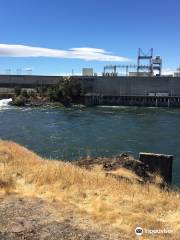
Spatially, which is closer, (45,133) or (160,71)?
(45,133)

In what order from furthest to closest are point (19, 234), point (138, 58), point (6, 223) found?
point (138, 58) → point (6, 223) → point (19, 234)

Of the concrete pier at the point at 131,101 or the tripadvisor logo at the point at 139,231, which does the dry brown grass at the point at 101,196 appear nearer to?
the tripadvisor logo at the point at 139,231

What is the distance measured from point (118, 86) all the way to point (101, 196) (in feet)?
439

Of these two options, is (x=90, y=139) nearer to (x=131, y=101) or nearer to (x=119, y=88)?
(x=131, y=101)

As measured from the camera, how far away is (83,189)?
1241 centimetres

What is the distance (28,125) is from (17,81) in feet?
283

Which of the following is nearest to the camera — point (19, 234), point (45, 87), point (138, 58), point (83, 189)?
point (19, 234)

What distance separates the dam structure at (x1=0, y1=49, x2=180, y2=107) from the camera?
132750mm

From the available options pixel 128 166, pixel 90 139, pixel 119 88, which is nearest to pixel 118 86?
pixel 119 88

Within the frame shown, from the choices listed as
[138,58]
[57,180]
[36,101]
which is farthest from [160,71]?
[57,180]

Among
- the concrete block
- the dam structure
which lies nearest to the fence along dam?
the dam structure

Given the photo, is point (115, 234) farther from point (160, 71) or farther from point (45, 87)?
point (160, 71)

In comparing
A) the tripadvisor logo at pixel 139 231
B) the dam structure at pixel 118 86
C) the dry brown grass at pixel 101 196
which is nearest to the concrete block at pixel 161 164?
the dry brown grass at pixel 101 196

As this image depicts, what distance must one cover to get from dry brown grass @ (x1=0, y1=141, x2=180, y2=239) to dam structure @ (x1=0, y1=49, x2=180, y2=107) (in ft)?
378
